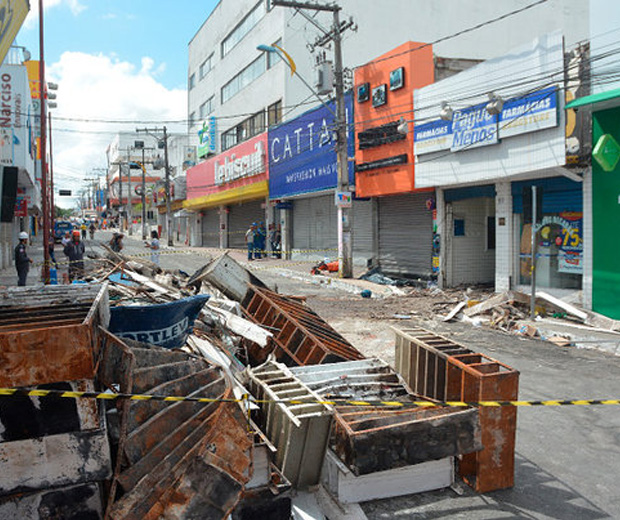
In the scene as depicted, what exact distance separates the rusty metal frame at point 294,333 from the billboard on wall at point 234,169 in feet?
72.7

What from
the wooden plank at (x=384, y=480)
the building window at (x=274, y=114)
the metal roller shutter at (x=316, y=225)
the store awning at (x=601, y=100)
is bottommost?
the wooden plank at (x=384, y=480)

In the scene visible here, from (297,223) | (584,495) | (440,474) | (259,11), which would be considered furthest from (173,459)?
(259,11)

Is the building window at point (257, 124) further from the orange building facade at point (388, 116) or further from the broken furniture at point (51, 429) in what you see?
the broken furniture at point (51, 429)

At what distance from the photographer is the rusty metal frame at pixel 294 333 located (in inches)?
273

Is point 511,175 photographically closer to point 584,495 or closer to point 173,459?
point 584,495

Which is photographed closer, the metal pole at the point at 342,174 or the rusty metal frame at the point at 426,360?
the rusty metal frame at the point at 426,360

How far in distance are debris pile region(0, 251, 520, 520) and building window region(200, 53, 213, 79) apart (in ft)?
145

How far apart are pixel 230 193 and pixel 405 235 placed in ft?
60.3

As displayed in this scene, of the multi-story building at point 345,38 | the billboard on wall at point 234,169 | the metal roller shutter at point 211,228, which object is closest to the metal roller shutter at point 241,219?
the multi-story building at point 345,38

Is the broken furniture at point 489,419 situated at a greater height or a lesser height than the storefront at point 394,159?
lesser

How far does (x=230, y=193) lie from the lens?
35781 millimetres

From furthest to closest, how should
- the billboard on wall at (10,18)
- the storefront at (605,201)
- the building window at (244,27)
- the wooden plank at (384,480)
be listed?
the building window at (244,27)
the billboard on wall at (10,18)
the storefront at (605,201)
the wooden plank at (384,480)

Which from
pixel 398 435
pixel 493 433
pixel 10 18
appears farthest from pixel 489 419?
pixel 10 18

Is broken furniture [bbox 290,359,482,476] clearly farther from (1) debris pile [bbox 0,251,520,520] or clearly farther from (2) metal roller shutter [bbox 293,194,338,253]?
(2) metal roller shutter [bbox 293,194,338,253]
